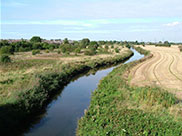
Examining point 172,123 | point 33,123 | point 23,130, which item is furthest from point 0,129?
point 172,123

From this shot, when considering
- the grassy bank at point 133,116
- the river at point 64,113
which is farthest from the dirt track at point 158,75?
the river at point 64,113

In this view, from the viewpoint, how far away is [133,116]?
9.97 metres

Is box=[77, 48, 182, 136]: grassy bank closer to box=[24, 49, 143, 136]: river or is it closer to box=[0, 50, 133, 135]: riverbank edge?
box=[24, 49, 143, 136]: river

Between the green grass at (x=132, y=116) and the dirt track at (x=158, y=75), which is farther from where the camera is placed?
the dirt track at (x=158, y=75)

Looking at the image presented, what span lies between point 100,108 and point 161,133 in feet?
14.1

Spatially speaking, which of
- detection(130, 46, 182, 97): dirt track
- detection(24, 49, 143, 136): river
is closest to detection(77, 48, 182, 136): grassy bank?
detection(24, 49, 143, 136): river

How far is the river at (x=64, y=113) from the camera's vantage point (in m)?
10.8

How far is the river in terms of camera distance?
1077 centimetres

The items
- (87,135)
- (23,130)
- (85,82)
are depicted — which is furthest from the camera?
(85,82)

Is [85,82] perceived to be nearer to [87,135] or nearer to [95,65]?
[95,65]

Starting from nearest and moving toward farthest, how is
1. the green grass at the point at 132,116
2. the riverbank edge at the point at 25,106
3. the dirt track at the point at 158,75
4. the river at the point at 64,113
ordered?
the green grass at the point at 132,116 → the riverbank edge at the point at 25,106 → the river at the point at 64,113 → the dirt track at the point at 158,75

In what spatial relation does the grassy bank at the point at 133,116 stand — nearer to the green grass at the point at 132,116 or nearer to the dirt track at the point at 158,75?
the green grass at the point at 132,116

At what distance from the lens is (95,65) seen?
33438 mm

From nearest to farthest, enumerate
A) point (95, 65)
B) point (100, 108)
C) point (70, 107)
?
point (100, 108) < point (70, 107) < point (95, 65)
